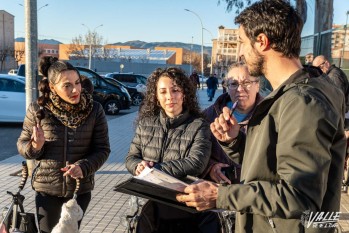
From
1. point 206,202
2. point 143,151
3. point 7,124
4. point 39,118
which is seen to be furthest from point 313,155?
point 7,124

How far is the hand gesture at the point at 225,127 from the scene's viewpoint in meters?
1.86

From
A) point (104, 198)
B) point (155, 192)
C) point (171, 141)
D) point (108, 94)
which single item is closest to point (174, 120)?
point (171, 141)

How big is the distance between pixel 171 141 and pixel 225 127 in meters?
1.00

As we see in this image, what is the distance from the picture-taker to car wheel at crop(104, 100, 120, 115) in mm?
16484

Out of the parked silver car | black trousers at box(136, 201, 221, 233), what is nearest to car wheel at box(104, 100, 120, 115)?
the parked silver car

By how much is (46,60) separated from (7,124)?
35.1ft

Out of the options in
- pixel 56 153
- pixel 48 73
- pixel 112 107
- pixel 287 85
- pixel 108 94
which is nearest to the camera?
pixel 287 85

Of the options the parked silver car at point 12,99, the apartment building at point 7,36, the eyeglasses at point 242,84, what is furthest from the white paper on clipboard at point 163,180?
the apartment building at point 7,36

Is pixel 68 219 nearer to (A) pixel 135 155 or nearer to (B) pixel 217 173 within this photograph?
(A) pixel 135 155

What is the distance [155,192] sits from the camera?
6.00ft

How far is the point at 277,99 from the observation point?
1537mm

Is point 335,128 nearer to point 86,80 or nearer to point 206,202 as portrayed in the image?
point 206,202

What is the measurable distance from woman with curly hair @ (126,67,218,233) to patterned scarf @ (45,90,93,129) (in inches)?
17.2

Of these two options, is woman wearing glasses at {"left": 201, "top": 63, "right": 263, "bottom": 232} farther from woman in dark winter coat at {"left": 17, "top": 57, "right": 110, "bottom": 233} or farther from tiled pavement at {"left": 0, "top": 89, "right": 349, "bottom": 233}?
woman in dark winter coat at {"left": 17, "top": 57, "right": 110, "bottom": 233}
